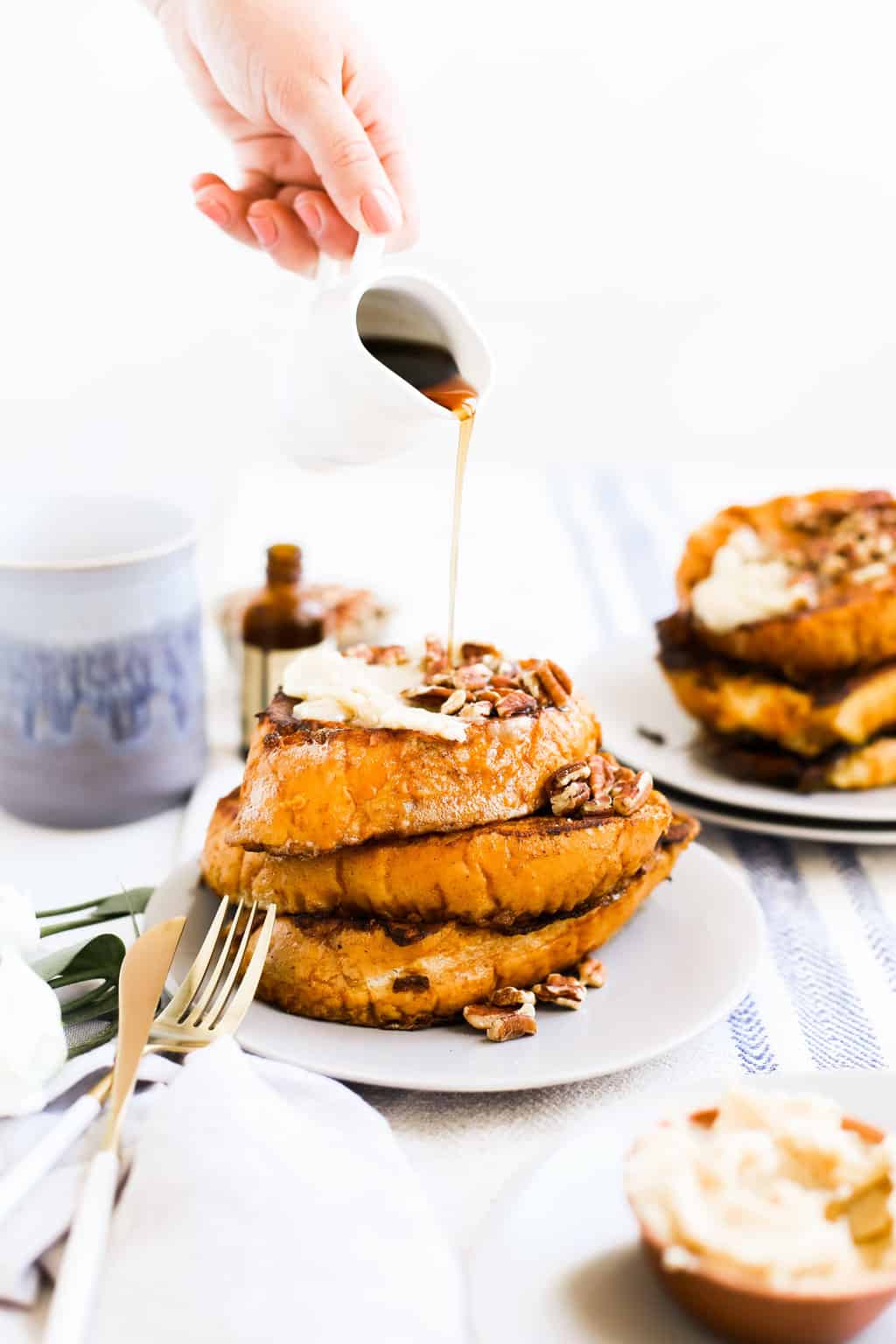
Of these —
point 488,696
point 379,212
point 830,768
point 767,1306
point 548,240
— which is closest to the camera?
point 767,1306

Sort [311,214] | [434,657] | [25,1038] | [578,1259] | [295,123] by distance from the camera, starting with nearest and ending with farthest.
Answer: [578,1259] → [25,1038] → [434,657] → [295,123] → [311,214]

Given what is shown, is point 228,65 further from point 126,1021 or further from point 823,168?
point 823,168

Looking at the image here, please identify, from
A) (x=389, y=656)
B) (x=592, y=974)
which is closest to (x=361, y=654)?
(x=389, y=656)

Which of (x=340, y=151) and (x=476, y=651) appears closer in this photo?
(x=476, y=651)

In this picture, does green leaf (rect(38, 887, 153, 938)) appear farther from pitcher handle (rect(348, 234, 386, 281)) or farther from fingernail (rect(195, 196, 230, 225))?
fingernail (rect(195, 196, 230, 225))

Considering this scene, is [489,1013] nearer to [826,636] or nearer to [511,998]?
[511,998]

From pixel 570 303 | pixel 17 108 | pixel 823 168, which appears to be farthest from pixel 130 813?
pixel 823 168

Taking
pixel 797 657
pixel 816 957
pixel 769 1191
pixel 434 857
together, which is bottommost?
pixel 816 957

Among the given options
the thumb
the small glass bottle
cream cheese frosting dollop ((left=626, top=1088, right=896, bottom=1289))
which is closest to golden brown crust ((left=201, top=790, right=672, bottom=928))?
cream cheese frosting dollop ((left=626, top=1088, right=896, bottom=1289))
